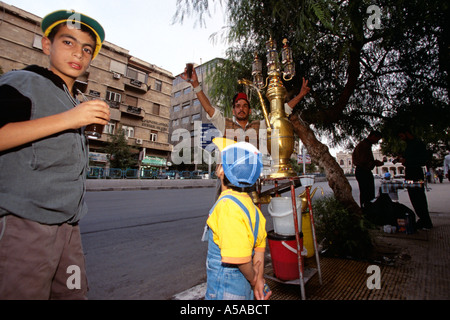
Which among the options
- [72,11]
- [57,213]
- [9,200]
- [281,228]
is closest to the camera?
[9,200]

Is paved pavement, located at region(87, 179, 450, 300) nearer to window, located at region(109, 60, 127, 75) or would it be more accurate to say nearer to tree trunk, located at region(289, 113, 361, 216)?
tree trunk, located at region(289, 113, 361, 216)

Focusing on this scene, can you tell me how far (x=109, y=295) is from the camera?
205 cm

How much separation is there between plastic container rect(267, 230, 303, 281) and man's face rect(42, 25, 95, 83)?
7.14ft

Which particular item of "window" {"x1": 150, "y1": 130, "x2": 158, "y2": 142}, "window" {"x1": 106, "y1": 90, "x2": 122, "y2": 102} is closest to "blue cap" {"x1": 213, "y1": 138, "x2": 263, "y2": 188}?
"window" {"x1": 106, "y1": 90, "x2": 122, "y2": 102}

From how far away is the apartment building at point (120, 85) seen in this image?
20.0 metres

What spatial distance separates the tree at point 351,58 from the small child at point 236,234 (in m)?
1.90

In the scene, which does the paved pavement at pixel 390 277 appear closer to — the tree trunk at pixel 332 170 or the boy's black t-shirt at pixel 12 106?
the tree trunk at pixel 332 170

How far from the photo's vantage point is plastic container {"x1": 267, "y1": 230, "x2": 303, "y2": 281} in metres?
2.12

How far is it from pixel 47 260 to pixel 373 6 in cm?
374

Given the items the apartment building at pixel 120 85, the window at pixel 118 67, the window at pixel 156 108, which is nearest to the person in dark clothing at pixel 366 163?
the apartment building at pixel 120 85

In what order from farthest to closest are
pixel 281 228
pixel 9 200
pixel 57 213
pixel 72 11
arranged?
pixel 281 228 → pixel 72 11 → pixel 57 213 → pixel 9 200

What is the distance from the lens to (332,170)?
3389 millimetres
